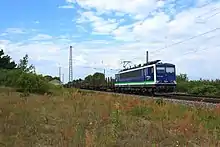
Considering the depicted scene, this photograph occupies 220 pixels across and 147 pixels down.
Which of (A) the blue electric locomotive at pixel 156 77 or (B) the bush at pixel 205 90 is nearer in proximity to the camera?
(A) the blue electric locomotive at pixel 156 77

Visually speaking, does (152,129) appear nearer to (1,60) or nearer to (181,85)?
(181,85)

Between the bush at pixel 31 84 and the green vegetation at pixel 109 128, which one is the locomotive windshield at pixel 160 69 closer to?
the bush at pixel 31 84

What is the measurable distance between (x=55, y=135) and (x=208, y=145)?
3.68 m

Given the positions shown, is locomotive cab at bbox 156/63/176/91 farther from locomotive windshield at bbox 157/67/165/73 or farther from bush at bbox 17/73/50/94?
bush at bbox 17/73/50/94

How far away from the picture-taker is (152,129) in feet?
33.1

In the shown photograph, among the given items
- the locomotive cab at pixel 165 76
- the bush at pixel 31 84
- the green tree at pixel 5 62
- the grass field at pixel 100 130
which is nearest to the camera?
the grass field at pixel 100 130

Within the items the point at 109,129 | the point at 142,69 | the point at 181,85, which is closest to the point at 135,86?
the point at 142,69

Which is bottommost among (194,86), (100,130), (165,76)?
(100,130)

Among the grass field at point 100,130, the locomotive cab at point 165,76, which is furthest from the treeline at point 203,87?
the grass field at point 100,130

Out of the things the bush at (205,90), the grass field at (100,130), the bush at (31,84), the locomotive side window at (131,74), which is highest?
the locomotive side window at (131,74)

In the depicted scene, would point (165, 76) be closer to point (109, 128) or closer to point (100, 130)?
point (109, 128)

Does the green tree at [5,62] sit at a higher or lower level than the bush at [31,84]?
higher

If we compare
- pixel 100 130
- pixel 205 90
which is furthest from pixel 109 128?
pixel 205 90

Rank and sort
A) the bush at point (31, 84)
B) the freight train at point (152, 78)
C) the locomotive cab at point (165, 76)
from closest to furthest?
the bush at point (31, 84) < the locomotive cab at point (165, 76) < the freight train at point (152, 78)
